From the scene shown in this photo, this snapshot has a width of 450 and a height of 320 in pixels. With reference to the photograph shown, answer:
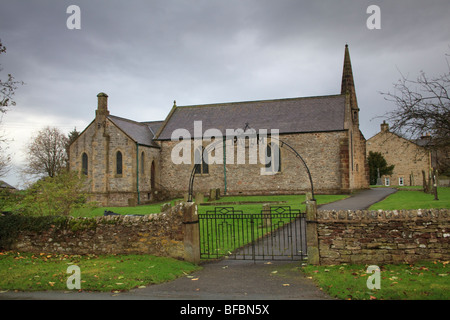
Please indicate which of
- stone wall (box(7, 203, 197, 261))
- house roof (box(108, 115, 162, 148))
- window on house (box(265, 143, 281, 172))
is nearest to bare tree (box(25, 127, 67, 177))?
house roof (box(108, 115, 162, 148))

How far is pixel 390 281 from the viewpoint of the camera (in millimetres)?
8031

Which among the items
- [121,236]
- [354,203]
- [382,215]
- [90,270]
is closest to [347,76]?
[354,203]

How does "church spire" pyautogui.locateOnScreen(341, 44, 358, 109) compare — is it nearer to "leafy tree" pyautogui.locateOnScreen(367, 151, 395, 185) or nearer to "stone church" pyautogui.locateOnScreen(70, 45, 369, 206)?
"stone church" pyautogui.locateOnScreen(70, 45, 369, 206)

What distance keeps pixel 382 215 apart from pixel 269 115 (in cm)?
2854

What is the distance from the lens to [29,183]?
15.0 meters

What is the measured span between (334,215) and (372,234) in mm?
1047

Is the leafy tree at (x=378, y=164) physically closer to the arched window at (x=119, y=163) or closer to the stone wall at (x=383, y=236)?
the arched window at (x=119, y=163)

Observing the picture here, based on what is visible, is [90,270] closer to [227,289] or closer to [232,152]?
[227,289]

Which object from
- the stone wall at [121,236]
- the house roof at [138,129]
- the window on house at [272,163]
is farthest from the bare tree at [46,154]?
the stone wall at [121,236]

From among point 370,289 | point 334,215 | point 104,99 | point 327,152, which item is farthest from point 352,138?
point 370,289

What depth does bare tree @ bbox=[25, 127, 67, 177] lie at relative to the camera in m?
56.2

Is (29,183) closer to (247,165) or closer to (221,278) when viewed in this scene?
(221,278)

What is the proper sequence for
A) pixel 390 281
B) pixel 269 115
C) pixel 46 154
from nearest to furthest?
pixel 390 281 < pixel 269 115 < pixel 46 154

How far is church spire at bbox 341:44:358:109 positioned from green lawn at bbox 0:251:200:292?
3278cm
